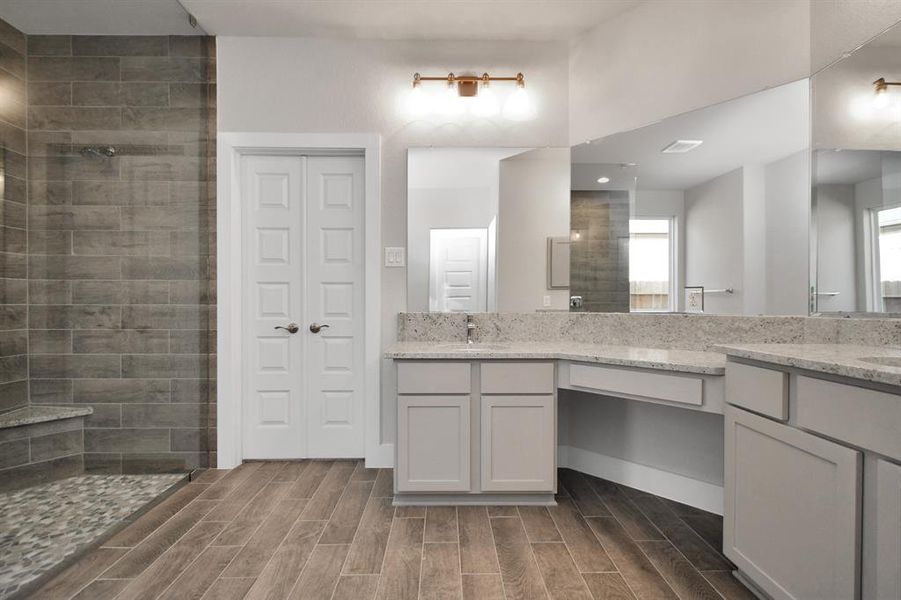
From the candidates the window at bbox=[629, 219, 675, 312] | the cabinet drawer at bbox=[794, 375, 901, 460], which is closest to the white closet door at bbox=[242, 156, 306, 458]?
the window at bbox=[629, 219, 675, 312]

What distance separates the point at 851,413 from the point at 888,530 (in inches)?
11.3

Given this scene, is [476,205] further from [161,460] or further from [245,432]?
[161,460]

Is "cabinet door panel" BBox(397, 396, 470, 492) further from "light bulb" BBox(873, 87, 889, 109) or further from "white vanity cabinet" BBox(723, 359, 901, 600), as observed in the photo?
"light bulb" BBox(873, 87, 889, 109)

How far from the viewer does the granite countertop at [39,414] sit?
186 centimetres

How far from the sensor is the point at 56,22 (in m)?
2.04

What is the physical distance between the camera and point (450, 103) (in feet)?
9.95

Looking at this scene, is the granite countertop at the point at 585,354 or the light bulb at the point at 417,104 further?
the light bulb at the point at 417,104

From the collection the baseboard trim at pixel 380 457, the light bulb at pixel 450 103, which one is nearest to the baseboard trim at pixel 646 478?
the baseboard trim at pixel 380 457

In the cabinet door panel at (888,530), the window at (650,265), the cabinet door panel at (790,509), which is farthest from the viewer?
the window at (650,265)

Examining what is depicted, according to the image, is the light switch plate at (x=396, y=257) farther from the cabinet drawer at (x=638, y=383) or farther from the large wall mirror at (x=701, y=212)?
the cabinet drawer at (x=638, y=383)

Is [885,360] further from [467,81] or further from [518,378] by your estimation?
[467,81]

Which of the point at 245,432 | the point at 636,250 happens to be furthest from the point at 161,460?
the point at 636,250

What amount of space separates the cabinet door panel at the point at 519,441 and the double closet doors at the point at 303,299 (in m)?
1.10

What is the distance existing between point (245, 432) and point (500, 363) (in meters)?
1.84
